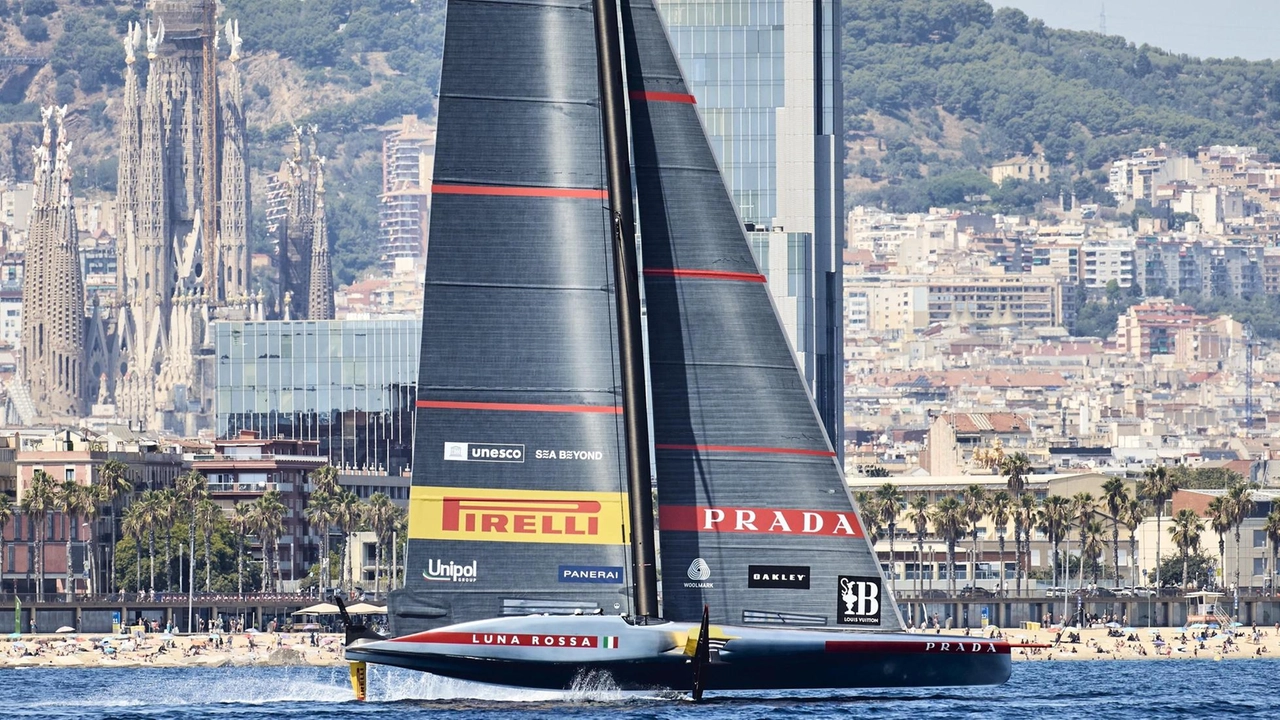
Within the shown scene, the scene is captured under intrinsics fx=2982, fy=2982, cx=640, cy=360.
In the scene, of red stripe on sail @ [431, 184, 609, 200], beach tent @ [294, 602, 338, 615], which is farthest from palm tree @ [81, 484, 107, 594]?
red stripe on sail @ [431, 184, 609, 200]

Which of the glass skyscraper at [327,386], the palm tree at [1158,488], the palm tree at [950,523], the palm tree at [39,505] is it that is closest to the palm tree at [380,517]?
the palm tree at [39,505]

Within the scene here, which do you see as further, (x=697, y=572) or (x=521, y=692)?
(x=697, y=572)

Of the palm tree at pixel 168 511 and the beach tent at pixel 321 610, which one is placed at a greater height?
the palm tree at pixel 168 511

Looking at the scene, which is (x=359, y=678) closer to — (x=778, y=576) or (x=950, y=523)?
(x=778, y=576)

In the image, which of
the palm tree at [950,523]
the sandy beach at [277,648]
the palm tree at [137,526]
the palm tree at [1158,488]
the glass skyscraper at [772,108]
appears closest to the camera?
the sandy beach at [277,648]

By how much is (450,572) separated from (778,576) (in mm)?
4950

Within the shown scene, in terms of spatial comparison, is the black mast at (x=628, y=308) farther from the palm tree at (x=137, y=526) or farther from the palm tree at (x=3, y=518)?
the palm tree at (x=3, y=518)

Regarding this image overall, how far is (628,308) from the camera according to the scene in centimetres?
4469

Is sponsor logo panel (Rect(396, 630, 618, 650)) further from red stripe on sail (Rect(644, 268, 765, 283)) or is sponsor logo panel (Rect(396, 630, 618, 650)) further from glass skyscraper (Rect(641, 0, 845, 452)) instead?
glass skyscraper (Rect(641, 0, 845, 452))

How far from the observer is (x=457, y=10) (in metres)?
44.6


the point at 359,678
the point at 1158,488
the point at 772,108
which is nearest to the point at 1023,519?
the point at 1158,488

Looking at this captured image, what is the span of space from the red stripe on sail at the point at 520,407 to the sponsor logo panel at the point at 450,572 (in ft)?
7.58

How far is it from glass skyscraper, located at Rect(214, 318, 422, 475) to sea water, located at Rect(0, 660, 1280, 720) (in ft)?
324

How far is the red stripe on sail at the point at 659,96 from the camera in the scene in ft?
149
